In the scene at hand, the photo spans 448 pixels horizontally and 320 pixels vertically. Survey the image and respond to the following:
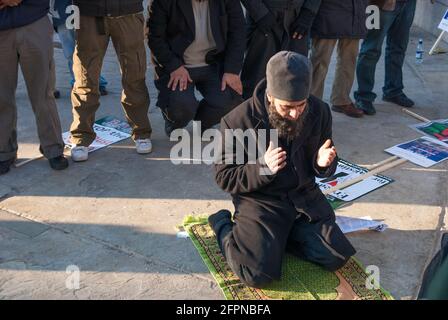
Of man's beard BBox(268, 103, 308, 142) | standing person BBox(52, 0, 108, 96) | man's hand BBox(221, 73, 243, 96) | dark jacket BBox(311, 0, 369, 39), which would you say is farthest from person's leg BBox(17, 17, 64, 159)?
dark jacket BBox(311, 0, 369, 39)

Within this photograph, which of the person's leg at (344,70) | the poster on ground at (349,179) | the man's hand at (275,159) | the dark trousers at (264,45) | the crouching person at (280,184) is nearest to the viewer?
the man's hand at (275,159)

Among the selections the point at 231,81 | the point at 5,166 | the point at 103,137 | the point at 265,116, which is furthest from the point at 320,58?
the point at 5,166

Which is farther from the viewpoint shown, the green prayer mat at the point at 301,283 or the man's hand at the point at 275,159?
the green prayer mat at the point at 301,283

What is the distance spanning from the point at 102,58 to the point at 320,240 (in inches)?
90.2

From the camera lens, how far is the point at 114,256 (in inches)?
132

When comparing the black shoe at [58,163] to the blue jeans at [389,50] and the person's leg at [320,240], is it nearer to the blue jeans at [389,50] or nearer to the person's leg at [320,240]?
the person's leg at [320,240]

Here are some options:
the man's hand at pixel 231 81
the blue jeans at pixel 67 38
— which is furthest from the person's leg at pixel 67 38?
the man's hand at pixel 231 81

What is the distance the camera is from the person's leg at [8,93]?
3934mm

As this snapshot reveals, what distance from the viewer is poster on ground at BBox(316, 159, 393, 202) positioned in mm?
4047

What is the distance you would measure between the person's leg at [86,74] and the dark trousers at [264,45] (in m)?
1.24

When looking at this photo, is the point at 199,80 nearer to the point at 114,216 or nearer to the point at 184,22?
the point at 184,22

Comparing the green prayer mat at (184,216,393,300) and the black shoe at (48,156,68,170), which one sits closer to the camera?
the green prayer mat at (184,216,393,300)

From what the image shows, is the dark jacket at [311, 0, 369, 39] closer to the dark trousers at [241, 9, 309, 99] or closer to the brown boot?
the dark trousers at [241, 9, 309, 99]

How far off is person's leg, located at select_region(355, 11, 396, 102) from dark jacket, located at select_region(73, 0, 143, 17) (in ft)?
8.12
